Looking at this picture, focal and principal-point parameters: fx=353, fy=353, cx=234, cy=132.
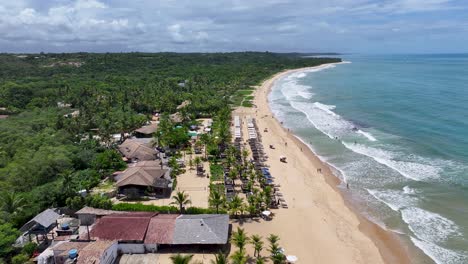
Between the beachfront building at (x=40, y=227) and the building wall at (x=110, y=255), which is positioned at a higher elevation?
the beachfront building at (x=40, y=227)

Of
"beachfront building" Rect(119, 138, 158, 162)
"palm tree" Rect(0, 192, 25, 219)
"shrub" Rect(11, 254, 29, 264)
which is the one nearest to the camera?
"shrub" Rect(11, 254, 29, 264)

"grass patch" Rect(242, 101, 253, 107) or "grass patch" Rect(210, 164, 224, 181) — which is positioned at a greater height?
"grass patch" Rect(242, 101, 253, 107)

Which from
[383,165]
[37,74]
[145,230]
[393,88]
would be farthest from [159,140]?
[37,74]

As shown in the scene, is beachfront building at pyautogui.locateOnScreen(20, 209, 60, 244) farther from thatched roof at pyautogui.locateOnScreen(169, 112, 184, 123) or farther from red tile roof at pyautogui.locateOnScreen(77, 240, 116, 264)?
thatched roof at pyautogui.locateOnScreen(169, 112, 184, 123)

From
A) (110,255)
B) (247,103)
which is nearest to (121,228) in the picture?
(110,255)

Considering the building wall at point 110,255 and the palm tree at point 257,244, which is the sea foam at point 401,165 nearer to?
the palm tree at point 257,244

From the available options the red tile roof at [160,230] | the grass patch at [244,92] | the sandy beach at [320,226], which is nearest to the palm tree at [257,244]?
the sandy beach at [320,226]

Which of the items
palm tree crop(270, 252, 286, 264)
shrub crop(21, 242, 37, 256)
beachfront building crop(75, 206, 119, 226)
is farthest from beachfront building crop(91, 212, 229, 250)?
shrub crop(21, 242, 37, 256)
